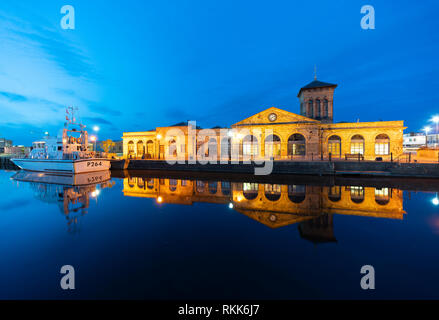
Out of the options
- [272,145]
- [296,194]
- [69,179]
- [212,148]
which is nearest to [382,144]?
[272,145]

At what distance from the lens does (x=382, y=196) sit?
10266 mm

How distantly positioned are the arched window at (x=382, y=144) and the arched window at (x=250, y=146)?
16.1m

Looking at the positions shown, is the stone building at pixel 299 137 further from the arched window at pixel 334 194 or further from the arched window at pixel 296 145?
the arched window at pixel 334 194

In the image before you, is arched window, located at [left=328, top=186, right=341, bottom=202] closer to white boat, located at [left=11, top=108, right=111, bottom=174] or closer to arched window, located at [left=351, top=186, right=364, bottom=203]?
arched window, located at [left=351, top=186, right=364, bottom=203]

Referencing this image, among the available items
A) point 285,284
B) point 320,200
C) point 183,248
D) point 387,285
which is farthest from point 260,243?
point 320,200

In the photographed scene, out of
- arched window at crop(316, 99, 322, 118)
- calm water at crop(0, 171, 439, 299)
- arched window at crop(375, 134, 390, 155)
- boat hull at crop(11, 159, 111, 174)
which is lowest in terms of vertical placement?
calm water at crop(0, 171, 439, 299)

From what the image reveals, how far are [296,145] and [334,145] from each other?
5.34 meters

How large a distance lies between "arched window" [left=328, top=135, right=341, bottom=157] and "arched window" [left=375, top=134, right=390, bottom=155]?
4.52 metres

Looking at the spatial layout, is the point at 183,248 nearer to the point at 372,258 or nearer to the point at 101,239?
the point at 101,239

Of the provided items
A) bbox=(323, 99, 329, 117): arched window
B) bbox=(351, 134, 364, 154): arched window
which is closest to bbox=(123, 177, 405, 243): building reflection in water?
bbox=(351, 134, 364, 154): arched window

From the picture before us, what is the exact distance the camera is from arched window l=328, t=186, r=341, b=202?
9962 millimetres

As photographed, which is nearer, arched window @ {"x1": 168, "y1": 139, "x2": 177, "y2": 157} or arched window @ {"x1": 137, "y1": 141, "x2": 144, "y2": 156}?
arched window @ {"x1": 168, "y1": 139, "x2": 177, "y2": 157}

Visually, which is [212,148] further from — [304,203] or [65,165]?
[304,203]
